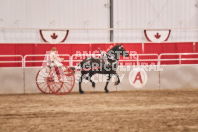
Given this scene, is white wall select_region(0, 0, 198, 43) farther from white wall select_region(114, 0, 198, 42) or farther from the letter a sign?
the letter a sign

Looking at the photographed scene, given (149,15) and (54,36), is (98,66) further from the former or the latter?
(149,15)

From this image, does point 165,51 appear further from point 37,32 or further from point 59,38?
point 37,32

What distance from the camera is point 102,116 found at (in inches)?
247

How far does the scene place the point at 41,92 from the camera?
36.8 ft

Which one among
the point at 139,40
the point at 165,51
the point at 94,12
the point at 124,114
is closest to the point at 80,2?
the point at 94,12

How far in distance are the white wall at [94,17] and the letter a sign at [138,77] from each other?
652 centimetres

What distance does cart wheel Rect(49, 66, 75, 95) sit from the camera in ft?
33.7

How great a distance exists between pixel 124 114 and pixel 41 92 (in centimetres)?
540

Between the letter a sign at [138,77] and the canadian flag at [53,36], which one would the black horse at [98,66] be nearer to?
the letter a sign at [138,77]

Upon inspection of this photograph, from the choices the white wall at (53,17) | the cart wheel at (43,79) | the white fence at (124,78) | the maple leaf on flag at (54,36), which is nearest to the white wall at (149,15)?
the white wall at (53,17)

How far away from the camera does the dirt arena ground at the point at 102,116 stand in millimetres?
5250

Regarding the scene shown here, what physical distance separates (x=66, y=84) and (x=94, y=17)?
7656mm

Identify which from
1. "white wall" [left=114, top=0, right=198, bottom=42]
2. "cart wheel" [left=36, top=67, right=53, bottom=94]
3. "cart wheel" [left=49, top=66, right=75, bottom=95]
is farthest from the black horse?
"white wall" [left=114, top=0, right=198, bottom=42]

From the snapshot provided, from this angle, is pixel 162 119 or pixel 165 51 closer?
pixel 162 119
